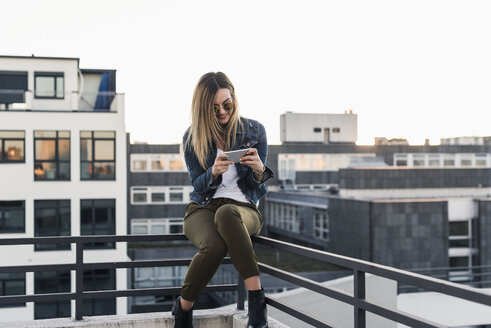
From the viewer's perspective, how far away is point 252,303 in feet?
13.0

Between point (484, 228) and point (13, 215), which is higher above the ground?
point (13, 215)

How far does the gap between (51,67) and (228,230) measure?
22617mm

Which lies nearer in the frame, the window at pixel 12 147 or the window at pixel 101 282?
the window at pixel 12 147

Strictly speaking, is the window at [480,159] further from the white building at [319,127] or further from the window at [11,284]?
the window at [11,284]

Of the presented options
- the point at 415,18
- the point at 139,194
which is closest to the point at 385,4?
the point at 415,18

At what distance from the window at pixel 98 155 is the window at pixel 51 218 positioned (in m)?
1.51

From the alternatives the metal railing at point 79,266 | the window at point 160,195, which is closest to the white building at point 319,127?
the window at point 160,195

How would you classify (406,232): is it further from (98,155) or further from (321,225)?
(98,155)

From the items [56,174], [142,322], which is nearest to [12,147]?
[56,174]

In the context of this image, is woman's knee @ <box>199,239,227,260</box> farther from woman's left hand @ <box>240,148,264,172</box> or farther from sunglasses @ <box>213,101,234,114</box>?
sunglasses @ <box>213,101,234,114</box>

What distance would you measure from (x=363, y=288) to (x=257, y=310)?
90 cm

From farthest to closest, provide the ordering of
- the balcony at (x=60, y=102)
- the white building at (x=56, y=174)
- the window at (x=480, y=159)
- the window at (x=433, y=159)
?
the window at (x=480, y=159), the window at (x=433, y=159), the white building at (x=56, y=174), the balcony at (x=60, y=102)

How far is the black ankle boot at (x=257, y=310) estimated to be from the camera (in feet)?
12.9

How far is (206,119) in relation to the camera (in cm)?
413
